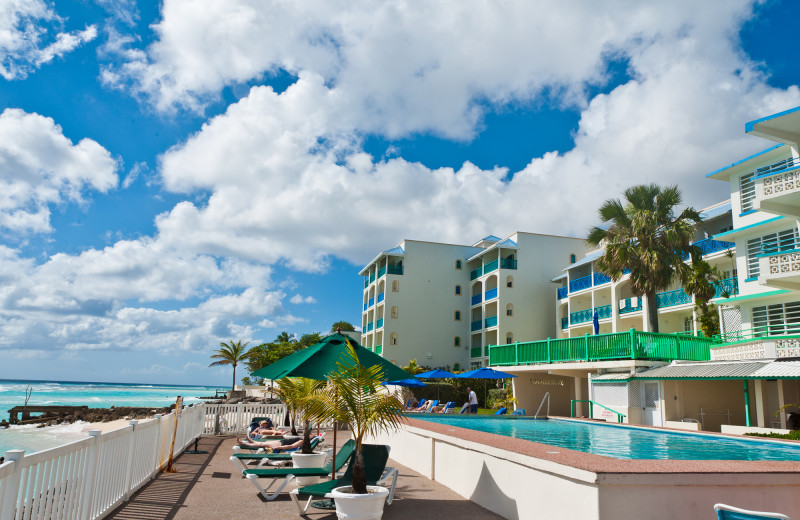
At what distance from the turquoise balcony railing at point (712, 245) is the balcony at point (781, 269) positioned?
244 inches

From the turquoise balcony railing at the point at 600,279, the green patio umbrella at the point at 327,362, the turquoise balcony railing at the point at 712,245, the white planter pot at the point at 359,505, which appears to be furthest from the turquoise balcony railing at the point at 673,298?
the white planter pot at the point at 359,505

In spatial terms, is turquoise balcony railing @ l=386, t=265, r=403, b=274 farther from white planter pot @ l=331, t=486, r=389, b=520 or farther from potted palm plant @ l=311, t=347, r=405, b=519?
white planter pot @ l=331, t=486, r=389, b=520

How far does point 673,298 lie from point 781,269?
9.12 meters

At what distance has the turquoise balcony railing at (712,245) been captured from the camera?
85.7 ft

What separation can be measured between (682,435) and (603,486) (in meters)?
11.7

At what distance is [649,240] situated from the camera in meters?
23.8

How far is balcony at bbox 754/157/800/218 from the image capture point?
1916 cm

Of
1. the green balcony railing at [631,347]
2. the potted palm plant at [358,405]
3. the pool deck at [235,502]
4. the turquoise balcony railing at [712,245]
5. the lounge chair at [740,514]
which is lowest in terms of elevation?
the pool deck at [235,502]

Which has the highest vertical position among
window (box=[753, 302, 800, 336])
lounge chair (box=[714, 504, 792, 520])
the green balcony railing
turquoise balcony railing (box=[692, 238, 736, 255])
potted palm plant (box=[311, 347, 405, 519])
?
turquoise balcony railing (box=[692, 238, 736, 255])

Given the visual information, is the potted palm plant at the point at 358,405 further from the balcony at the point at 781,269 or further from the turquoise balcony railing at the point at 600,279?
the turquoise balcony railing at the point at 600,279

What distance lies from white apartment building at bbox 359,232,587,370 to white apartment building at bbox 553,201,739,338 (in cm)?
247

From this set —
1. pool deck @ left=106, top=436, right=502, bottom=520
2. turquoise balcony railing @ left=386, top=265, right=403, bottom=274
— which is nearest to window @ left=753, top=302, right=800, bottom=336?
pool deck @ left=106, top=436, right=502, bottom=520

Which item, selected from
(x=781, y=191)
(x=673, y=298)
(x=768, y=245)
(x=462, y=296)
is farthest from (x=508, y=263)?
(x=781, y=191)

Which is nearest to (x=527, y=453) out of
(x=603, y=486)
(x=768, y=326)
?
(x=603, y=486)
